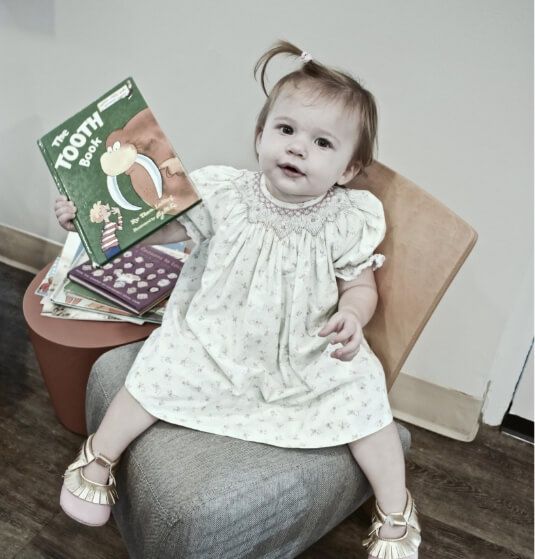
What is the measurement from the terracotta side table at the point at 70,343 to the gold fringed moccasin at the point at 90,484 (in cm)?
31

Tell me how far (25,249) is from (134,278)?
79 centimetres

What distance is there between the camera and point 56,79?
1819mm

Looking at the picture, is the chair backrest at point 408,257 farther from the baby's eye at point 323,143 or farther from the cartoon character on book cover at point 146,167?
the cartoon character on book cover at point 146,167

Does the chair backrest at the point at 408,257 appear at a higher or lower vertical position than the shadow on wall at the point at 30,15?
lower

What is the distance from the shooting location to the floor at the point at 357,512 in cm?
136

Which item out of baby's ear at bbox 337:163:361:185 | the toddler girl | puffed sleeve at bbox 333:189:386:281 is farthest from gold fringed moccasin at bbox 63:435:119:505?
baby's ear at bbox 337:163:361:185

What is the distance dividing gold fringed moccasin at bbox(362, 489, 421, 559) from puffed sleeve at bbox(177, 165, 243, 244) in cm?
60

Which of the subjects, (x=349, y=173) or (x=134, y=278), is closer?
(x=349, y=173)

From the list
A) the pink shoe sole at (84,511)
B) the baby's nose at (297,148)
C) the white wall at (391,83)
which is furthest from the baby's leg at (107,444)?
the white wall at (391,83)

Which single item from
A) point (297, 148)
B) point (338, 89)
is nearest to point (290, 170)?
point (297, 148)

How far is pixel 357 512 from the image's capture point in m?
1.52

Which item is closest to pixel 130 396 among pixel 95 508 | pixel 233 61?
pixel 95 508

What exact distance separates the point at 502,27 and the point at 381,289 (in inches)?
22.8

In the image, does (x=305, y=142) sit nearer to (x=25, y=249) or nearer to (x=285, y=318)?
(x=285, y=318)
